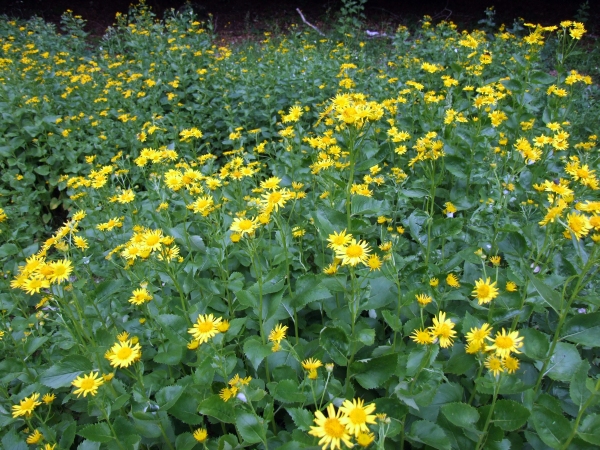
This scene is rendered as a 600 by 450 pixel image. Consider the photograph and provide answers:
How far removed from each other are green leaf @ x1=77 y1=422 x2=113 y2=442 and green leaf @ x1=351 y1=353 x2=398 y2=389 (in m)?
0.97

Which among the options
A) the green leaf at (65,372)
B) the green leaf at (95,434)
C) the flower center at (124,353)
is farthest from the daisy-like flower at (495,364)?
the green leaf at (65,372)

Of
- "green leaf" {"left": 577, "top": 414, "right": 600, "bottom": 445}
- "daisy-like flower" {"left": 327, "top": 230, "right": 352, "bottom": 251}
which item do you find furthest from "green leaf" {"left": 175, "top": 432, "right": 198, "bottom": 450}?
"green leaf" {"left": 577, "top": 414, "right": 600, "bottom": 445}

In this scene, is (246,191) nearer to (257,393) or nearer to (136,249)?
(136,249)

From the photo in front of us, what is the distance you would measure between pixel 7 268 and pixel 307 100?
10.1ft

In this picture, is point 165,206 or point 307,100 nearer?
point 165,206

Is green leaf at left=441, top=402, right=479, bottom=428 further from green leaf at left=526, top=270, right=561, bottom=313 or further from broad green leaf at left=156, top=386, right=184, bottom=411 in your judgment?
broad green leaf at left=156, top=386, right=184, bottom=411

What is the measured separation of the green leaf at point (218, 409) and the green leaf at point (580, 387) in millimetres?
1182

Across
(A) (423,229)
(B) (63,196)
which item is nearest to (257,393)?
(A) (423,229)

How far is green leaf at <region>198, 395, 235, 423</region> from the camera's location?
1.61m

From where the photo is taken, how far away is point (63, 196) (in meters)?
4.74

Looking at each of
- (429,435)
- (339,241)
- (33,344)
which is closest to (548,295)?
(429,435)

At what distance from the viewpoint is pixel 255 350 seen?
69.4 inches

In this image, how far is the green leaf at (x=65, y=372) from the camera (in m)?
1.90

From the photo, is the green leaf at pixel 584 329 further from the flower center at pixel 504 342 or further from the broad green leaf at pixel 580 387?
the flower center at pixel 504 342
